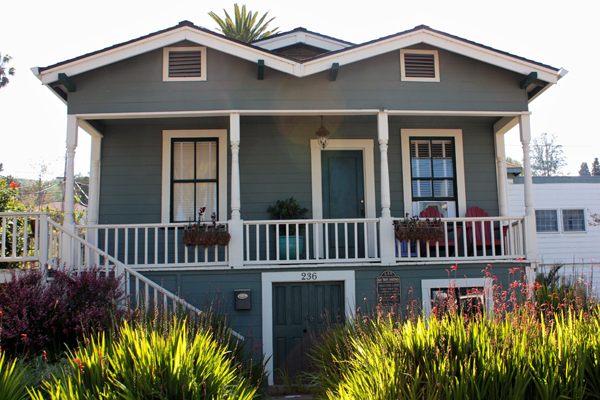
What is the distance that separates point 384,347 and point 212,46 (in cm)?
588

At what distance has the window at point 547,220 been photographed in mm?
15422

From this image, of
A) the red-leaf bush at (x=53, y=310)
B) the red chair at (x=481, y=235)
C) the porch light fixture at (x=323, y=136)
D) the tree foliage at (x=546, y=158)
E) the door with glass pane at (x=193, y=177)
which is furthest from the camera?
the tree foliage at (x=546, y=158)

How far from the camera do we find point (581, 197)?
50.8ft

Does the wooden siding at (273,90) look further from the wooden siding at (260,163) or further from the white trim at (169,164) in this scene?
the white trim at (169,164)

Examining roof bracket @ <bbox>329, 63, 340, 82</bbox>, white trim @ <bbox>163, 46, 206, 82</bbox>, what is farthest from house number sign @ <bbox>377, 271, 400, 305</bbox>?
white trim @ <bbox>163, 46, 206, 82</bbox>

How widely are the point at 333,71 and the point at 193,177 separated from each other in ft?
11.0

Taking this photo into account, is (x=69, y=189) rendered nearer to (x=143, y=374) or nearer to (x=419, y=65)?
(x=143, y=374)

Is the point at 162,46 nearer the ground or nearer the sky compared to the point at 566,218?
nearer the sky

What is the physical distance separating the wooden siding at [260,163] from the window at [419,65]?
1026mm

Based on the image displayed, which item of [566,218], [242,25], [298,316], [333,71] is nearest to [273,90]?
[333,71]

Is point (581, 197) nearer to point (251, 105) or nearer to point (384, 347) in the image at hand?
point (251, 105)

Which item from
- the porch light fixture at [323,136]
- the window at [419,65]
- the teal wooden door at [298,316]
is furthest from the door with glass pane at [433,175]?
the teal wooden door at [298,316]

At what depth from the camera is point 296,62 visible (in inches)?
324

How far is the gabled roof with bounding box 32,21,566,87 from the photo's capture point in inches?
326
